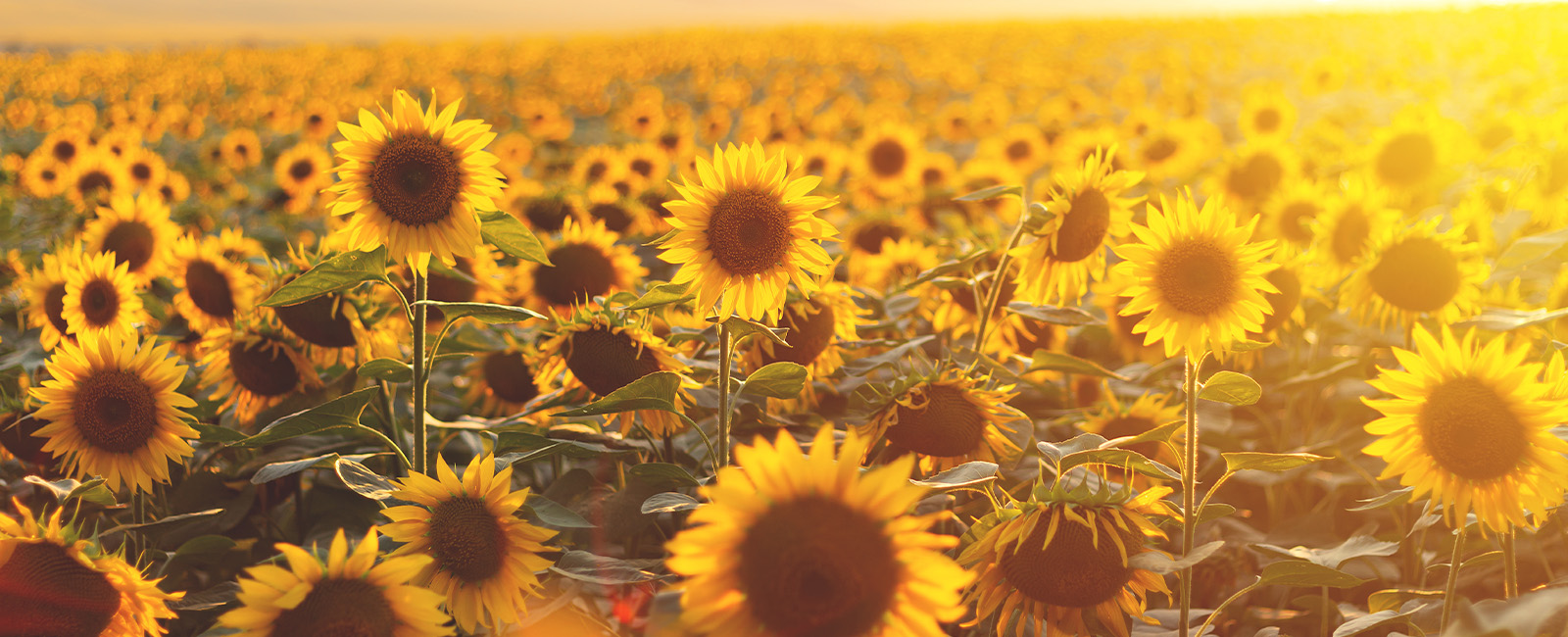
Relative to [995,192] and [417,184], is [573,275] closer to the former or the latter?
[417,184]

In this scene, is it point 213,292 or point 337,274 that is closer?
point 337,274

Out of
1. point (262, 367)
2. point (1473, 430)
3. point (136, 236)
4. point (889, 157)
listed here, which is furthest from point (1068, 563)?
point (889, 157)

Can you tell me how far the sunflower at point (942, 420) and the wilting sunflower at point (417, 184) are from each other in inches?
40.6

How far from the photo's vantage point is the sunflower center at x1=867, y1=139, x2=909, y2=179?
7074 millimetres

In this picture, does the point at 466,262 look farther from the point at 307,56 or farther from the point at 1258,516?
the point at 307,56

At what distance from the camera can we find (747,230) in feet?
6.63

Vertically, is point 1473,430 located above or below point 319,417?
above

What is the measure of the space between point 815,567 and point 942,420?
103 centimetres

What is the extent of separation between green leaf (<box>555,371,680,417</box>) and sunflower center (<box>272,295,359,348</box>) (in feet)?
3.57

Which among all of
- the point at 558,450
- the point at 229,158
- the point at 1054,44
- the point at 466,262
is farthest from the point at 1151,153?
the point at 1054,44

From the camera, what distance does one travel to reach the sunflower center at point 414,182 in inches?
77.8

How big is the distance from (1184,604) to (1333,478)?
4.71 feet

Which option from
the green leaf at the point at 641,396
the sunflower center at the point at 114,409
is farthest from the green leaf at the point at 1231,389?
the sunflower center at the point at 114,409

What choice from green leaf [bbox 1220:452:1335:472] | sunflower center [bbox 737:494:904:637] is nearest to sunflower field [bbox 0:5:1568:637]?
sunflower center [bbox 737:494:904:637]
